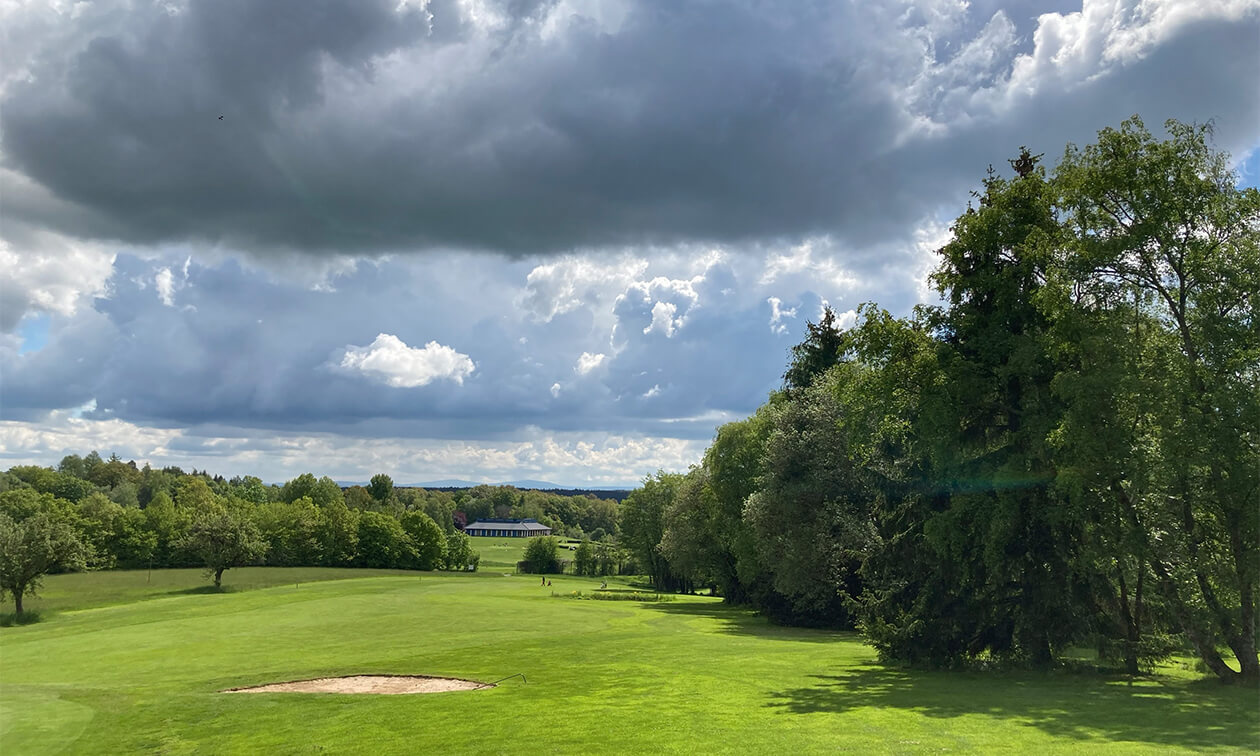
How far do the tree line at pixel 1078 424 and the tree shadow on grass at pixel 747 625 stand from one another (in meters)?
11.6

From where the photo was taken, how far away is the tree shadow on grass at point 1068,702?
15.4m

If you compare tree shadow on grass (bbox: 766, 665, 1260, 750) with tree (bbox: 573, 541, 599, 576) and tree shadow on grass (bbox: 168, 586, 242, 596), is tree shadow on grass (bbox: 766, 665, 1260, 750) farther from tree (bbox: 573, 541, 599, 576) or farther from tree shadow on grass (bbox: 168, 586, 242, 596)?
tree (bbox: 573, 541, 599, 576)

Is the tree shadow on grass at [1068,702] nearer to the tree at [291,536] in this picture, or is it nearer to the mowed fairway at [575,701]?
the mowed fairway at [575,701]

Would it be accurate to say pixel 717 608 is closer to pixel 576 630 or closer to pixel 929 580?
pixel 576 630

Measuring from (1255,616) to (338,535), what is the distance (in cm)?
12587

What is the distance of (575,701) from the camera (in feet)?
69.6

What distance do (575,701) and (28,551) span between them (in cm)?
5998

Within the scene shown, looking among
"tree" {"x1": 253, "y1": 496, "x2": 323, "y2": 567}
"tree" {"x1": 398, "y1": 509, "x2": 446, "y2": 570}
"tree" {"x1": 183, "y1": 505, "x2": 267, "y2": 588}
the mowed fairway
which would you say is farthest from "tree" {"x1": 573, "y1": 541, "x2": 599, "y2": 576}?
the mowed fairway

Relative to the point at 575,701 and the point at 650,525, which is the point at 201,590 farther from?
the point at 575,701

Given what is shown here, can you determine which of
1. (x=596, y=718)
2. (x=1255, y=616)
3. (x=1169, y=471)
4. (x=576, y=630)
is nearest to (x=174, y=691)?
(x=596, y=718)

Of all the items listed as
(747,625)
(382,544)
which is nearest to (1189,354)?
(747,625)

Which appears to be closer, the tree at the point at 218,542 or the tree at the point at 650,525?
the tree at the point at 218,542

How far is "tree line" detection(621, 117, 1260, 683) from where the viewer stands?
2033cm

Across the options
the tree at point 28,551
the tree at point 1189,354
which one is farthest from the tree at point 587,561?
the tree at point 1189,354
